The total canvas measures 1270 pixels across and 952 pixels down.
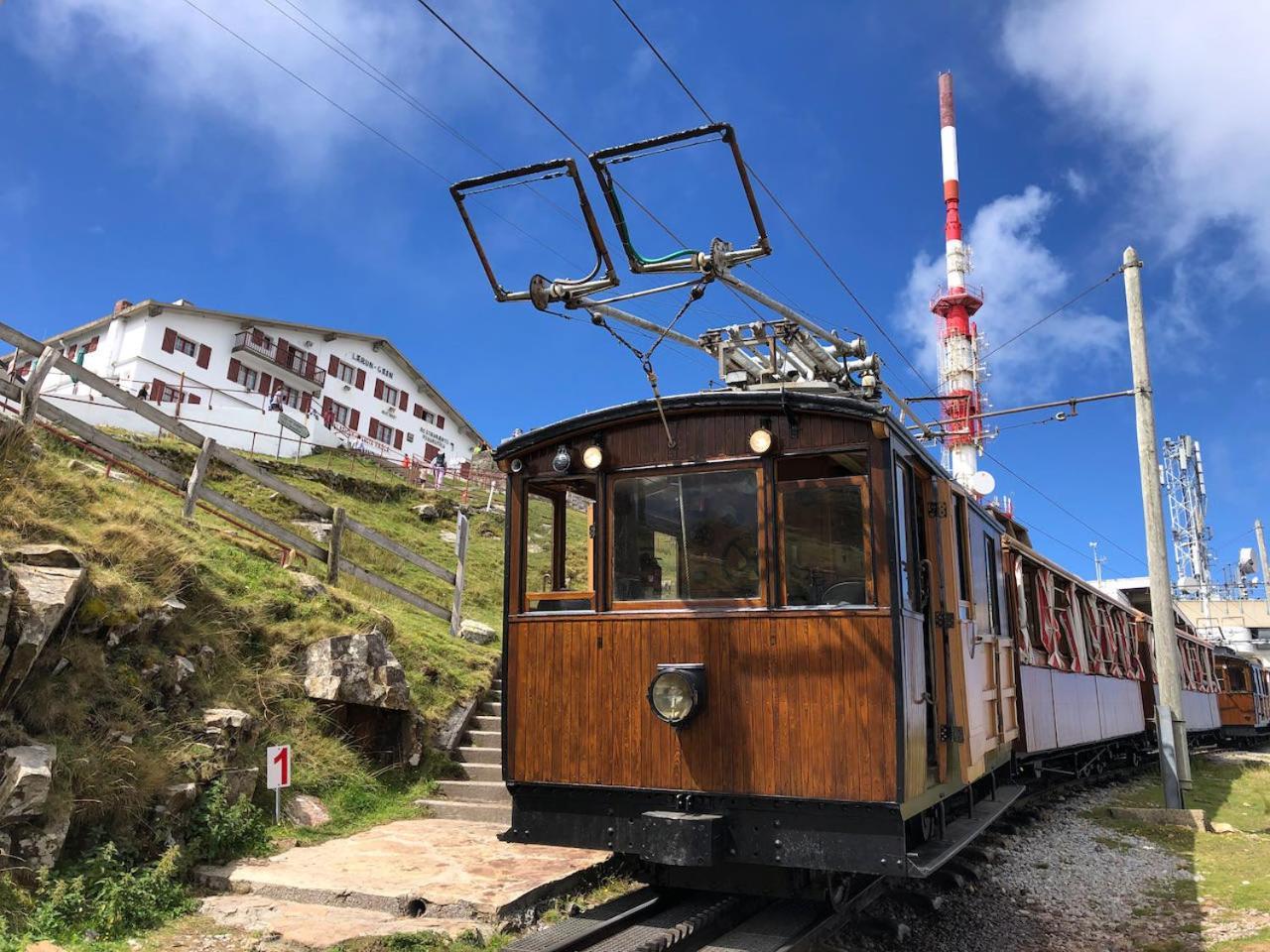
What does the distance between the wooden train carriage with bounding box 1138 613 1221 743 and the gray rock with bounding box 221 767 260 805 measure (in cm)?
1366

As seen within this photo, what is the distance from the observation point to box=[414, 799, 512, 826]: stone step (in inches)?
332

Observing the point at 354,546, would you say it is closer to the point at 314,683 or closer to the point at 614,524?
the point at 314,683

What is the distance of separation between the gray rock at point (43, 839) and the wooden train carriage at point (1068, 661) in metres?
7.72

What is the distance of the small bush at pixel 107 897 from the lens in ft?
16.7

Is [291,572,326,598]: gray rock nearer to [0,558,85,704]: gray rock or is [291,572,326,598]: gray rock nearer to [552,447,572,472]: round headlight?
[0,558,85,704]: gray rock

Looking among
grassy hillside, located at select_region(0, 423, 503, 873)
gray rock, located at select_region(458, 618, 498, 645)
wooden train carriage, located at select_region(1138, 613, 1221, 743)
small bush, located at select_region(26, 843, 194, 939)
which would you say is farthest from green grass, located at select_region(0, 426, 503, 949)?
wooden train carriage, located at select_region(1138, 613, 1221, 743)

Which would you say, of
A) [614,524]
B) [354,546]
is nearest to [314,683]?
[614,524]

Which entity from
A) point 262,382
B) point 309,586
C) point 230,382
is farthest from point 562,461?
point 262,382

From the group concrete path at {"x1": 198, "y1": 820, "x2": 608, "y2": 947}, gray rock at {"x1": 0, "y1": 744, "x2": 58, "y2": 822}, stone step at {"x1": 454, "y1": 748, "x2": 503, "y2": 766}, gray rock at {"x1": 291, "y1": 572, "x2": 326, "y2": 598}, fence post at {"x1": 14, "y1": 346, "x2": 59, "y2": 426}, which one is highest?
fence post at {"x1": 14, "y1": 346, "x2": 59, "y2": 426}

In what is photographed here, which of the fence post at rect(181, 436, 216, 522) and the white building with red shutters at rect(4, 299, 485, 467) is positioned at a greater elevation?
the white building with red shutters at rect(4, 299, 485, 467)

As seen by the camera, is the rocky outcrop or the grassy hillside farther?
the grassy hillside

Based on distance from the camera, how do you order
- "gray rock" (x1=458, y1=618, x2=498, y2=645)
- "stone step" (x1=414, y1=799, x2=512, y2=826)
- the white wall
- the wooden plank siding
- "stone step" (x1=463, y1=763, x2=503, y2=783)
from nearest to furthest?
the wooden plank siding → "stone step" (x1=414, y1=799, x2=512, y2=826) → "stone step" (x1=463, y1=763, x2=503, y2=783) → "gray rock" (x1=458, y1=618, x2=498, y2=645) → the white wall

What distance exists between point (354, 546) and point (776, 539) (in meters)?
15.2

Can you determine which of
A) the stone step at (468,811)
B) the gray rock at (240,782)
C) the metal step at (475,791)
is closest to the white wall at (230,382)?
the metal step at (475,791)
